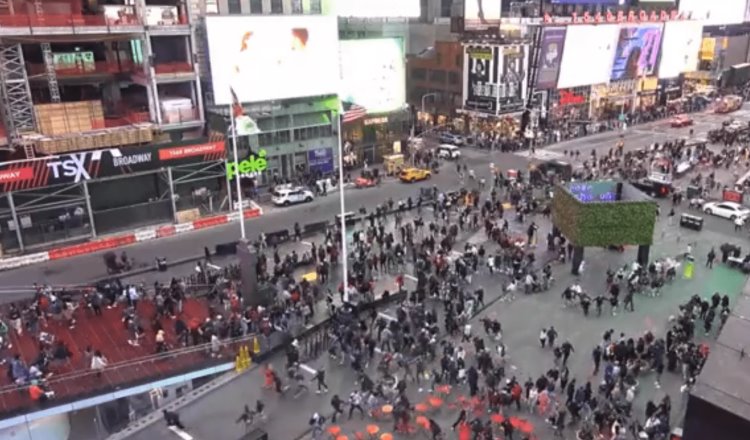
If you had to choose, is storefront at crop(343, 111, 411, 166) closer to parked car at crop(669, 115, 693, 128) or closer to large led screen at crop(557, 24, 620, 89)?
large led screen at crop(557, 24, 620, 89)

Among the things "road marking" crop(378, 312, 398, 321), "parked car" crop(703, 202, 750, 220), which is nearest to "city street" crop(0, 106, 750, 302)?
"parked car" crop(703, 202, 750, 220)

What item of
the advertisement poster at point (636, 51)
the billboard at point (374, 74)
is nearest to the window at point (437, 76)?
the billboard at point (374, 74)

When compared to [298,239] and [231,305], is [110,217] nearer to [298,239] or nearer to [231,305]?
[298,239]

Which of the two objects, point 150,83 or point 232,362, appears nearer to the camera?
point 232,362

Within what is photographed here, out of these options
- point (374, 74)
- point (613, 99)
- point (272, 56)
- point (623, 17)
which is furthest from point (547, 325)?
point (623, 17)

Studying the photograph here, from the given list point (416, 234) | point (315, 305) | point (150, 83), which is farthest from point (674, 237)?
point (150, 83)

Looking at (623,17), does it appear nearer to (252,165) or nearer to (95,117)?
(252,165)
